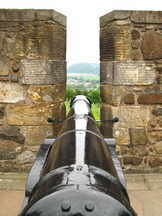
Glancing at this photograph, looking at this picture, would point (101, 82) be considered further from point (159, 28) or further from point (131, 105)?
point (159, 28)

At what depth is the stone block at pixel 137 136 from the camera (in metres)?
4.50

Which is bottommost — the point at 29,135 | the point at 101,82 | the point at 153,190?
the point at 153,190

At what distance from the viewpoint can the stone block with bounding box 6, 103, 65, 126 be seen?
4465 millimetres

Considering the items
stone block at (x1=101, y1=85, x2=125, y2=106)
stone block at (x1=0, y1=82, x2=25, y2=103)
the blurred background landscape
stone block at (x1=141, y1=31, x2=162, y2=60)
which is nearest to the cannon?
stone block at (x1=101, y1=85, x2=125, y2=106)

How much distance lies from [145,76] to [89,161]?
9.52 feet

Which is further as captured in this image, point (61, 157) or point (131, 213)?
point (61, 157)

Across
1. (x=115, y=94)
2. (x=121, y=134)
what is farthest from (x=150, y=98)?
(x=121, y=134)

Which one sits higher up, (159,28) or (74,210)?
(159,28)

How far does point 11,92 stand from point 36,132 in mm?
595

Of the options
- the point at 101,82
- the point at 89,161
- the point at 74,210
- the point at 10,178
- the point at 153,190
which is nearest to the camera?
the point at 74,210

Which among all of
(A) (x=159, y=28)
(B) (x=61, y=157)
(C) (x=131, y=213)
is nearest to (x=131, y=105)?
(A) (x=159, y=28)

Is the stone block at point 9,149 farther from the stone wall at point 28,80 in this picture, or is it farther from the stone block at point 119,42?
the stone block at point 119,42

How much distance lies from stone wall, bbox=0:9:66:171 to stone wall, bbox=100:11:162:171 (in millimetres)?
609

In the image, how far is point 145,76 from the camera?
14.6 ft
